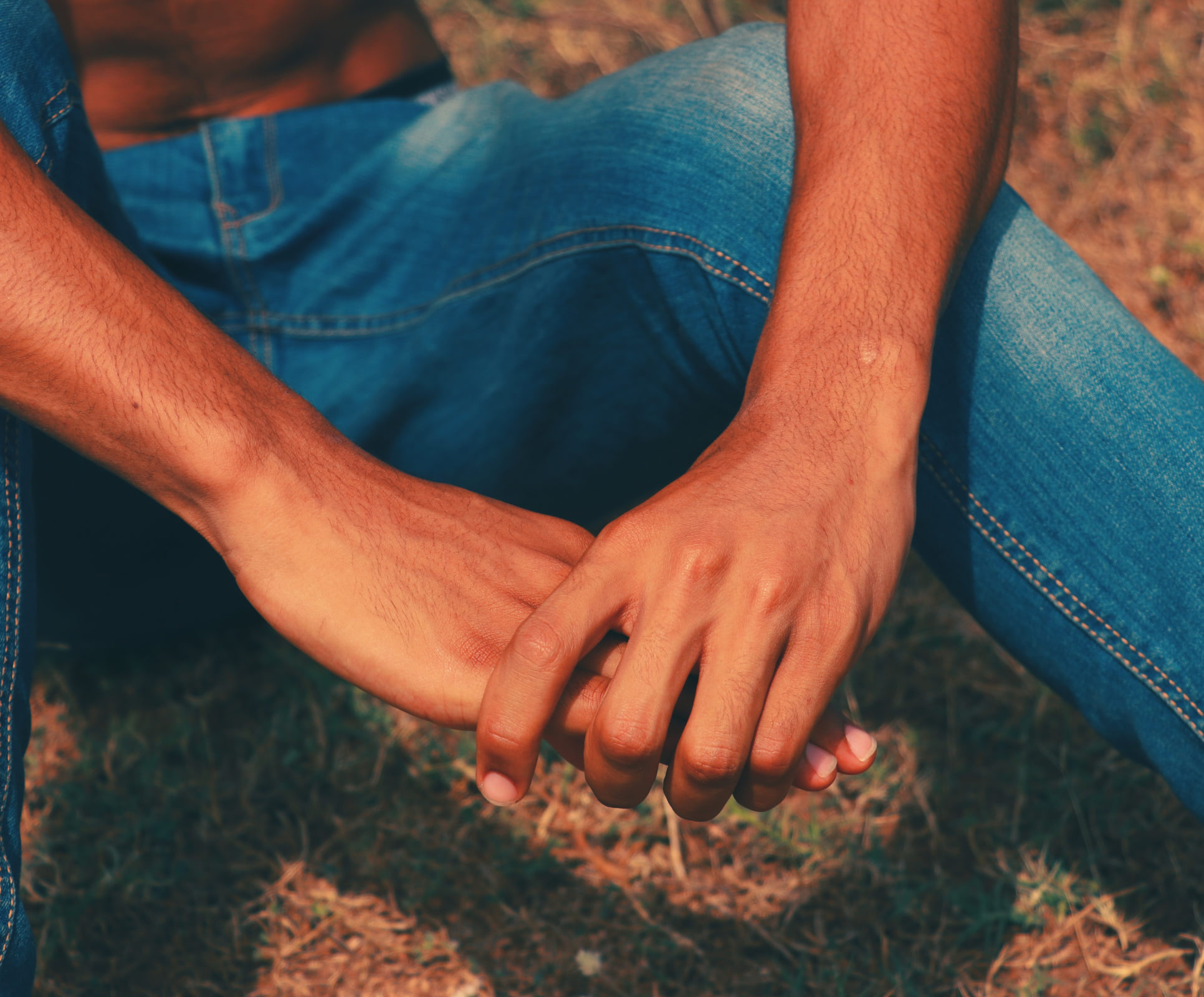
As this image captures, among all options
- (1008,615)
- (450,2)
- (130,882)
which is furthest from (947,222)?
(450,2)

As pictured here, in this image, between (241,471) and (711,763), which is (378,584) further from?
(711,763)

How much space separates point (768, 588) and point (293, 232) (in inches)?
40.5

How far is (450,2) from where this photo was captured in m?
3.42

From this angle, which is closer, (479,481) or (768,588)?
(768,588)

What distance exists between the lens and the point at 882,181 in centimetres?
125

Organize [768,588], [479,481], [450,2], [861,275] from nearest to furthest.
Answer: [768,588] → [861,275] → [479,481] → [450,2]

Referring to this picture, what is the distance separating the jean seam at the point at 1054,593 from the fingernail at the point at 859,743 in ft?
1.09

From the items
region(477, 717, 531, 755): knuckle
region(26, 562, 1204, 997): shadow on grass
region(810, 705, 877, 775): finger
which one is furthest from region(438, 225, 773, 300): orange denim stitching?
region(26, 562, 1204, 997): shadow on grass

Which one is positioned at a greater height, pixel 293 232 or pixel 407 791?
pixel 293 232

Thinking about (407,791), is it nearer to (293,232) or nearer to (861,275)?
(293,232)

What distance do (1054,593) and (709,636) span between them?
0.51 metres

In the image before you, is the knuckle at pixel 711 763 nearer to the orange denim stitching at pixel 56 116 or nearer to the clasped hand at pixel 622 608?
the clasped hand at pixel 622 608

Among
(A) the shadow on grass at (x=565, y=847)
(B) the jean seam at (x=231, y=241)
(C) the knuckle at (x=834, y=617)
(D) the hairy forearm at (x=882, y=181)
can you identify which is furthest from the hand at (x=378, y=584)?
(A) the shadow on grass at (x=565, y=847)

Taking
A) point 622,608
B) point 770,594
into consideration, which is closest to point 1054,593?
point 770,594
